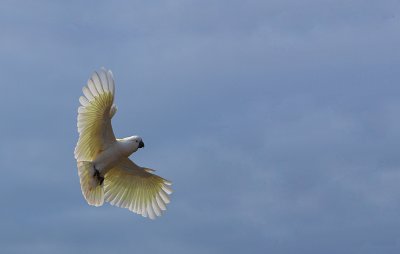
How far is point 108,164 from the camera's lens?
29125 millimetres

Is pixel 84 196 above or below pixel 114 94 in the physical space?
below

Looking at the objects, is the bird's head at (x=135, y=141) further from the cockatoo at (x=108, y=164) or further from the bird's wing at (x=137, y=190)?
the bird's wing at (x=137, y=190)

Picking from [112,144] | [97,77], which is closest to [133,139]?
[112,144]

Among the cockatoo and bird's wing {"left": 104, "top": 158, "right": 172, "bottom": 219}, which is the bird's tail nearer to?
the cockatoo

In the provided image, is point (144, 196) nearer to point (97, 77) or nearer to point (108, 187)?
point (108, 187)

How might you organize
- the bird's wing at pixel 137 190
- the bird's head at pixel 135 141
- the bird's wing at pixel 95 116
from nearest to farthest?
1. the bird's wing at pixel 95 116
2. the bird's head at pixel 135 141
3. the bird's wing at pixel 137 190

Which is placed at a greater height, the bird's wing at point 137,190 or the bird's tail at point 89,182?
the bird's wing at point 137,190

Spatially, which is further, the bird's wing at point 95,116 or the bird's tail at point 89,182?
the bird's tail at point 89,182

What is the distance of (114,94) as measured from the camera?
2794 centimetres

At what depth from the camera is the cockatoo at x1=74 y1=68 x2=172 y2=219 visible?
1098 inches

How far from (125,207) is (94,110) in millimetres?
4777

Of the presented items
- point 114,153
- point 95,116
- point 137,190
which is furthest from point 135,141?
point 137,190

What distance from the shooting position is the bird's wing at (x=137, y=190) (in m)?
31.4

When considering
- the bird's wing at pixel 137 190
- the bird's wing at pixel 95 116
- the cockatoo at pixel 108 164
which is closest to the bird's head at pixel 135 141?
the cockatoo at pixel 108 164
